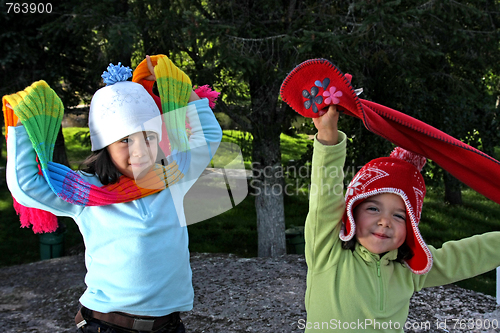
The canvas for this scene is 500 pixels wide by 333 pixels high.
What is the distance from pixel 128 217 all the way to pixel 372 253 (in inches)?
40.4

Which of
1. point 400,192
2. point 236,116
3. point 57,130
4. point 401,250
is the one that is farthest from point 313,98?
point 236,116

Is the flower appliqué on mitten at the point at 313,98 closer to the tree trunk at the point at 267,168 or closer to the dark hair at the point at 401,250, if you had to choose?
the dark hair at the point at 401,250

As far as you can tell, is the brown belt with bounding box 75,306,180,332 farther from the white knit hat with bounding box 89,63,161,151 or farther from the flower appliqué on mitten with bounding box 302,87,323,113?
the flower appliqué on mitten with bounding box 302,87,323,113

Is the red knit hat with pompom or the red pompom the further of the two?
the red pompom

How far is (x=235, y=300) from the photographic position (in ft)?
13.1

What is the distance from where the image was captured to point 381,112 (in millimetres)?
1710

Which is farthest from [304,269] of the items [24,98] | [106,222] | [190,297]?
[24,98]

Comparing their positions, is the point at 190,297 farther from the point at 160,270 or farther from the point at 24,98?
the point at 24,98

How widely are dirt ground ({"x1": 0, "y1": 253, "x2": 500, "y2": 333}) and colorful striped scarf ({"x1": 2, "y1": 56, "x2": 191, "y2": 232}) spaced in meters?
1.96

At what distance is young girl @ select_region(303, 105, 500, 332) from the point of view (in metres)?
1.72

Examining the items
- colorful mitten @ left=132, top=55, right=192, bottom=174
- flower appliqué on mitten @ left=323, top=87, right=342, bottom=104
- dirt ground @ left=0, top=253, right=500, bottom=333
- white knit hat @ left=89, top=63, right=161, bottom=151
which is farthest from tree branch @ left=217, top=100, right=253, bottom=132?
flower appliqué on mitten @ left=323, top=87, right=342, bottom=104

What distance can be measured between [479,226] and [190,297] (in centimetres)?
658

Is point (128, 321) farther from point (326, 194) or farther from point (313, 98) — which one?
point (313, 98)

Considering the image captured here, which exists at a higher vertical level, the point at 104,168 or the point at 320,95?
the point at 320,95
